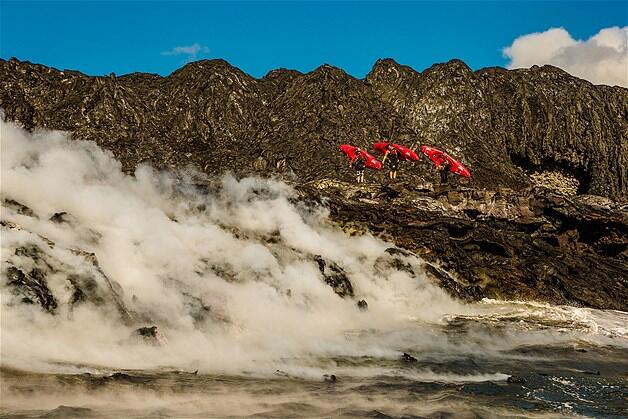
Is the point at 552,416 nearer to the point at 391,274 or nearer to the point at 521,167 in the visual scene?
the point at 391,274

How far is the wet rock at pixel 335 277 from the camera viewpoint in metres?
22.1

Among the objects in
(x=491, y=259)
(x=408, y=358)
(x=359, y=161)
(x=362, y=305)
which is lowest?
(x=408, y=358)

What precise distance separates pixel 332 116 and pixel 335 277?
4249 centimetres

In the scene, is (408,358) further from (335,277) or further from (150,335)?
(335,277)

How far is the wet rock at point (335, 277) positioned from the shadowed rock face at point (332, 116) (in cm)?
3011

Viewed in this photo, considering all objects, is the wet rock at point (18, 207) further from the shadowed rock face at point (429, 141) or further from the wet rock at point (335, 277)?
the shadowed rock face at point (429, 141)

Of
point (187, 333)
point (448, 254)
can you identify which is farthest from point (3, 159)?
point (448, 254)

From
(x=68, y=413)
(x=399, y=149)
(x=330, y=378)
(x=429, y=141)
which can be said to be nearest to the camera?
(x=68, y=413)

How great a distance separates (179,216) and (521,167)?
5873 cm

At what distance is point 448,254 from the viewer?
26.4 metres

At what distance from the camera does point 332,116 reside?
63.5 metres

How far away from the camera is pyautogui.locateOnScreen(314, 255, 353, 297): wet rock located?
22141 mm

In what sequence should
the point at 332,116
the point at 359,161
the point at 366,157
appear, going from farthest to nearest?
1. the point at 332,116
2. the point at 359,161
3. the point at 366,157

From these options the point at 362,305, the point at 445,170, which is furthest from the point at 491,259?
the point at 445,170
